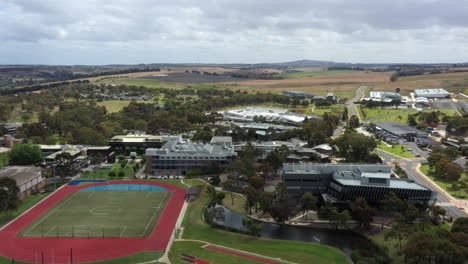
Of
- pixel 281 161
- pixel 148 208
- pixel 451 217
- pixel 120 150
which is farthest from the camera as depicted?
pixel 120 150

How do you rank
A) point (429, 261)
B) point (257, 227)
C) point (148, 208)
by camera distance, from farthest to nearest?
point (148, 208) < point (257, 227) < point (429, 261)

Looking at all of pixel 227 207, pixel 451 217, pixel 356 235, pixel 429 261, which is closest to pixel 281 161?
pixel 227 207

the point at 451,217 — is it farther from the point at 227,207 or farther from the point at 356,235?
the point at 227,207

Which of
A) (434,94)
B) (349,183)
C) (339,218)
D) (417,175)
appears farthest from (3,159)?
(434,94)

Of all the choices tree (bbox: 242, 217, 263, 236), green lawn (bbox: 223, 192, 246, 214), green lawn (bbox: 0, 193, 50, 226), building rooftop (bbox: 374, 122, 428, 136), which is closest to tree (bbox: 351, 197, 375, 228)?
tree (bbox: 242, 217, 263, 236)

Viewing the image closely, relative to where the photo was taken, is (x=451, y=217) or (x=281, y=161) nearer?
(x=451, y=217)
